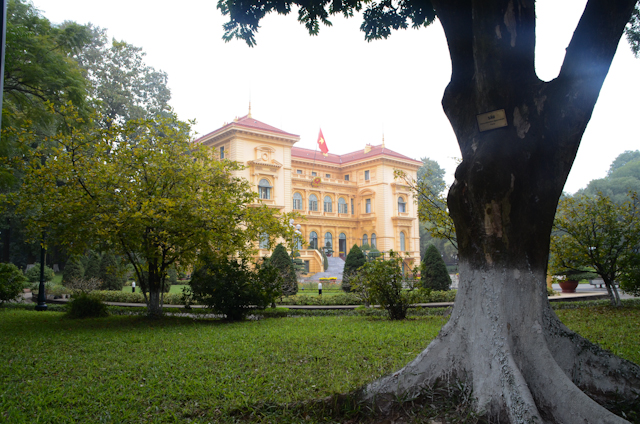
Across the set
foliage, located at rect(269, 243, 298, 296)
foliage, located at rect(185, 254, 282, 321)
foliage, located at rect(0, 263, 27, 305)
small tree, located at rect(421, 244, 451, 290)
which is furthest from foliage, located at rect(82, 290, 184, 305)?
small tree, located at rect(421, 244, 451, 290)

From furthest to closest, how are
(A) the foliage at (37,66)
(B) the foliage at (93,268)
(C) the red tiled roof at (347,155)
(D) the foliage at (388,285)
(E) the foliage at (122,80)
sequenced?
(C) the red tiled roof at (347,155)
(E) the foliage at (122,80)
(B) the foliage at (93,268)
(D) the foliage at (388,285)
(A) the foliage at (37,66)

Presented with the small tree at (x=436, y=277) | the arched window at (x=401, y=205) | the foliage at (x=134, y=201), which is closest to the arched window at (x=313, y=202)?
A: the arched window at (x=401, y=205)

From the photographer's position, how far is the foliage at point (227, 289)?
1022 cm

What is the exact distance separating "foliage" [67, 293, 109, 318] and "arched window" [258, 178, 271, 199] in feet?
93.3

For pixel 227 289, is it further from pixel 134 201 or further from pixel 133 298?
pixel 133 298

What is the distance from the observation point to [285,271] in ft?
64.9

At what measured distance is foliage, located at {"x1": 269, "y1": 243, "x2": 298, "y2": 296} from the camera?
1831 centimetres

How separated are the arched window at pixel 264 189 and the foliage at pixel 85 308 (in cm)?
2845

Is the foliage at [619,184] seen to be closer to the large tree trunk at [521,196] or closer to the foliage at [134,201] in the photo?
the foliage at [134,201]

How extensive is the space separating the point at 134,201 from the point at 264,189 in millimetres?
31436

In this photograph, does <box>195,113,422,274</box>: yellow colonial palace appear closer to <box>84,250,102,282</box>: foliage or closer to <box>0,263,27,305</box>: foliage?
<box>84,250,102,282</box>: foliage

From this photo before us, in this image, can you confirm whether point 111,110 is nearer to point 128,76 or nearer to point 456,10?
point 128,76

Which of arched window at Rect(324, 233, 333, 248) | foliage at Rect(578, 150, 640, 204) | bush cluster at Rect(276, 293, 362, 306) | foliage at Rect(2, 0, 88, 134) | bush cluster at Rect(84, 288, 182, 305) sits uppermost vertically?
foliage at Rect(578, 150, 640, 204)

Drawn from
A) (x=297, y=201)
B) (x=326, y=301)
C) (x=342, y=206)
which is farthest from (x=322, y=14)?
(x=342, y=206)
